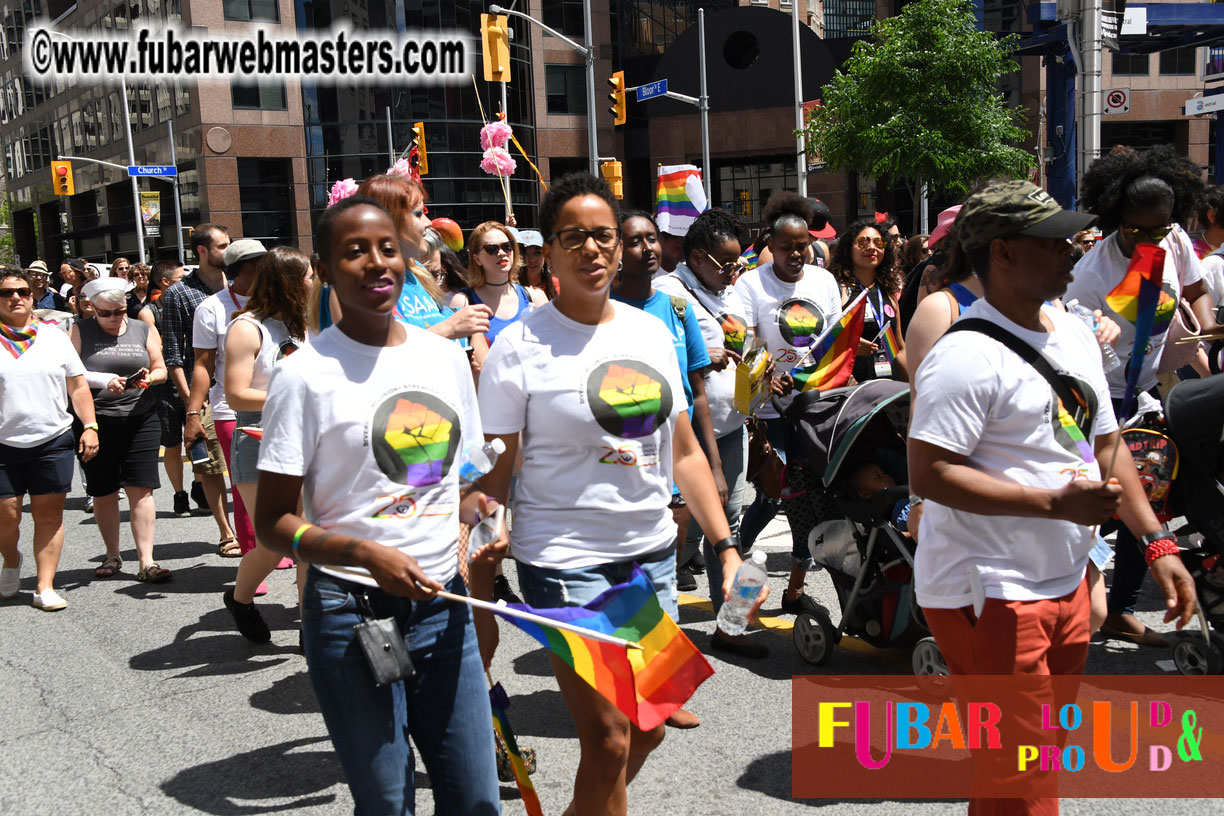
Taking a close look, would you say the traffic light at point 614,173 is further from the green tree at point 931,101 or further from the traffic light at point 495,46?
the green tree at point 931,101

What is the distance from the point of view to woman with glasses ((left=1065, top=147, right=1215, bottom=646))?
4852 millimetres

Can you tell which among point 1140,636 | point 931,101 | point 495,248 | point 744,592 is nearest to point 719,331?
point 495,248

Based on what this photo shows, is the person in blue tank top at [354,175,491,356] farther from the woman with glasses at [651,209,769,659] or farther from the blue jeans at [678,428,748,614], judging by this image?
the blue jeans at [678,428,748,614]

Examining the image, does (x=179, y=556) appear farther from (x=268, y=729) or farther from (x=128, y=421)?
(x=268, y=729)

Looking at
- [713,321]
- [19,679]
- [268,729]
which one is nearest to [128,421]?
[19,679]

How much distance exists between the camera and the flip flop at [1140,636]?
5082 mm

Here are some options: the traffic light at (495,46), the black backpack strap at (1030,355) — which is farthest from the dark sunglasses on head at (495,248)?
the traffic light at (495,46)

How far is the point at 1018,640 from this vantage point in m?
2.64

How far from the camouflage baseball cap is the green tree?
25777mm

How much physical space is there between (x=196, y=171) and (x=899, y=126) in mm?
31249

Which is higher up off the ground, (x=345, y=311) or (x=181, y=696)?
(x=345, y=311)

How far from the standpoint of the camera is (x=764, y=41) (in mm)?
43312

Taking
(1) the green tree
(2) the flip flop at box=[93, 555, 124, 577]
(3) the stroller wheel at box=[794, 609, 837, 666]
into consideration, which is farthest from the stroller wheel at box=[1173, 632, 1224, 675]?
(1) the green tree

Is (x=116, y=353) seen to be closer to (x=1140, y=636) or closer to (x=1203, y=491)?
(x=1140, y=636)
